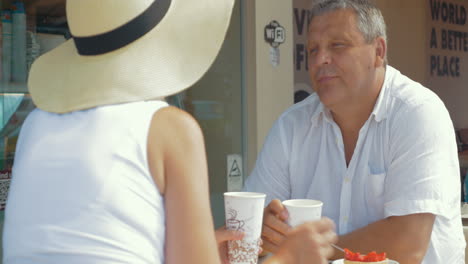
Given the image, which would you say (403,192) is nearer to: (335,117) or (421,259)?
(421,259)

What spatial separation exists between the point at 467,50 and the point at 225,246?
872 cm

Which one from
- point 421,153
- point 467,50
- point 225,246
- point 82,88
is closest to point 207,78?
point 421,153

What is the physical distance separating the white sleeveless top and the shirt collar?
131cm

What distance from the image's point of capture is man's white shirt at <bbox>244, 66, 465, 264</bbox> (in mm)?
2121

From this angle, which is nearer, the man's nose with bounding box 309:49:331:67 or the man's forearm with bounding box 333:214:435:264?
the man's forearm with bounding box 333:214:435:264

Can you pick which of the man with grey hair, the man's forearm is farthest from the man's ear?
the man's forearm

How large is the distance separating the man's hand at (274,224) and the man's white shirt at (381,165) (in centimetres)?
49

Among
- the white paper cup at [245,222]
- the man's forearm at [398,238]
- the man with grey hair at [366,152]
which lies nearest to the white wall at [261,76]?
the man with grey hair at [366,152]

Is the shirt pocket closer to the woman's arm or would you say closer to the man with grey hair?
the man with grey hair

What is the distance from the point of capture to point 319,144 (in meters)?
2.49

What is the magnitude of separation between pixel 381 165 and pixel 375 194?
111 millimetres

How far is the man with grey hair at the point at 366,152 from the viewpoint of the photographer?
82.1 inches

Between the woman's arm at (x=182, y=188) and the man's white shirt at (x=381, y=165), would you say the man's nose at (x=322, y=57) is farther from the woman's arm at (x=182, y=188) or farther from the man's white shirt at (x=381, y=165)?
the woman's arm at (x=182, y=188)

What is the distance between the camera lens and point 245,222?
153cm
